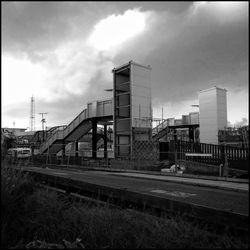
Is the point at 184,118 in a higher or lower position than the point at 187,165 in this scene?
higher

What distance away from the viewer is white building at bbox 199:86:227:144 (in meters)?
26.4

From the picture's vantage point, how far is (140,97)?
26.9 meters

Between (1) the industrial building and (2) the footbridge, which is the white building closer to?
(1) the industrial building

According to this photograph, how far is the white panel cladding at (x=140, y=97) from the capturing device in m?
26.4

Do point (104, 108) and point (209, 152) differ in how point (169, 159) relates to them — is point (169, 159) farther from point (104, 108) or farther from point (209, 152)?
point (104, 108)

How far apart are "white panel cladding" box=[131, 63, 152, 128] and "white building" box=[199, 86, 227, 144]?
4.97m

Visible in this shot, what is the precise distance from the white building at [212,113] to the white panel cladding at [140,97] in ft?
16.3

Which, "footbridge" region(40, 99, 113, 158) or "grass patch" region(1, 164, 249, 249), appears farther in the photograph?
"footbridge" region(40, 99, 113, 158)

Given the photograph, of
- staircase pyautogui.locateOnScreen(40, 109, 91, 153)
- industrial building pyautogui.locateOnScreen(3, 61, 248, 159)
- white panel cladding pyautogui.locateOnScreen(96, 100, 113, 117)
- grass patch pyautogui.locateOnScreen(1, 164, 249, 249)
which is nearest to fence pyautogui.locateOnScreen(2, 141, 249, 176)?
industrial building pyautogui.locateOnScreen(3, 61, 248, 159)

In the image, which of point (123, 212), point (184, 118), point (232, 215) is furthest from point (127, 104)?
point (232, 215)

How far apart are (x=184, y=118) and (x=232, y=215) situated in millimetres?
39757

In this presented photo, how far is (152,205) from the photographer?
19.3 ft

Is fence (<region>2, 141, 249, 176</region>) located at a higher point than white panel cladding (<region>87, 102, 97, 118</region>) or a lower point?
lower

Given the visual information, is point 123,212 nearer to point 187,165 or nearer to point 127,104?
point 187,165
